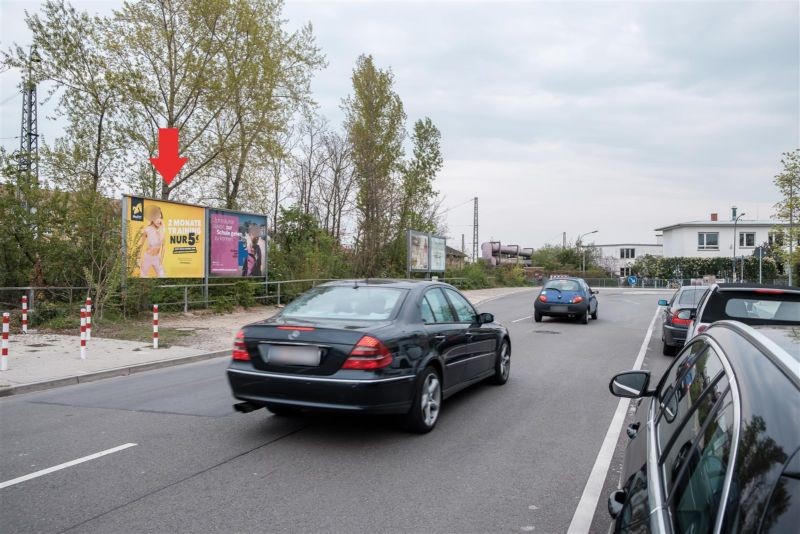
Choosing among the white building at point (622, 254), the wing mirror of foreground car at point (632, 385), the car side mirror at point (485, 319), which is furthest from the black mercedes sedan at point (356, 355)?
the white building at point (622, 254)

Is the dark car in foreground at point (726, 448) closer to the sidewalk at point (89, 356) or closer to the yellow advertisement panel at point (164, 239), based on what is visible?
the sidewalk at point (89, 356)

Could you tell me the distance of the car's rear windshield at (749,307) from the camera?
650 centimetres

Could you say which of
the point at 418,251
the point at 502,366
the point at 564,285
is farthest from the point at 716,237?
the point at 502,366

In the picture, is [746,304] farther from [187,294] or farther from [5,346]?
[187,294]

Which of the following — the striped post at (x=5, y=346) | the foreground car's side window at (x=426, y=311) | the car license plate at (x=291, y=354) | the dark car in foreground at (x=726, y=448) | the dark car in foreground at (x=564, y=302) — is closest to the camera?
the dark car in foreground at (x=726, y=448)

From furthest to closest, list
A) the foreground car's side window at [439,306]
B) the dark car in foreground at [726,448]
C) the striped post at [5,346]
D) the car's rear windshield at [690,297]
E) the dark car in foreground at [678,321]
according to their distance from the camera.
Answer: the car's rear windshield at [690,297]
the dark car in foreground at [678,321]
the striped post at [5,346]
the foreground car's side window at [439,306]
the dark car in foreground at [726,448]

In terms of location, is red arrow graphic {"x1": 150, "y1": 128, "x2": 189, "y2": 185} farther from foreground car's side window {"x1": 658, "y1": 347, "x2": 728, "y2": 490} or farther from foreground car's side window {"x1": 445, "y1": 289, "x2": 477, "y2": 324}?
foreground car's side window {"x1": 658, "y1": 347, "x2": 728, "y2": 490}

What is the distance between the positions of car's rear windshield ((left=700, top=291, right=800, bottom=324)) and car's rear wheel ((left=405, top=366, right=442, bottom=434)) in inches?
128

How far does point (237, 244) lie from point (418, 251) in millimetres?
15361

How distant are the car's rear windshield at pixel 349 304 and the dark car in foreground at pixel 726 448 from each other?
3.64 metres

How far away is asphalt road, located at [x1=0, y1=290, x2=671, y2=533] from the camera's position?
394cm

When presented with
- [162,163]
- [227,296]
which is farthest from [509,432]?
[162,163]

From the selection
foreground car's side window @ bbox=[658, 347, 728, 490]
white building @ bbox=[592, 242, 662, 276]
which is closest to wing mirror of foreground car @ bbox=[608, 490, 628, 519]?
foreground car's side window @ bbox=[658, 347, 728, 490]

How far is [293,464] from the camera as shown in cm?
501
